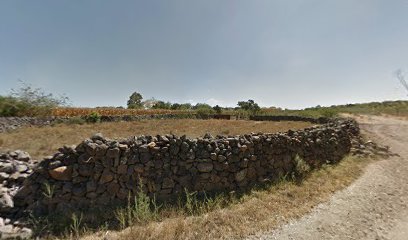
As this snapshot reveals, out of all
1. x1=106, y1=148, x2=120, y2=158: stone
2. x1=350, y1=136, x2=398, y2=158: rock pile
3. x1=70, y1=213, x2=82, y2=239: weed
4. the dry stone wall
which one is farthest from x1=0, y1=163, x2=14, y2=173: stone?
x1=350, y1=136, x2=398, y2=158: rock pile

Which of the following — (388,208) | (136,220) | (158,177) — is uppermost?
(158,177)

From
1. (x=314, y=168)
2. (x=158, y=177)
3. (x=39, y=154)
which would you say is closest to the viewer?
(x=158, y=177)

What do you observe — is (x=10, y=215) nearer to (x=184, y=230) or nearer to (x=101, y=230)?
(x=101, y=230)

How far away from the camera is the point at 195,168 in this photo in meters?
6.97

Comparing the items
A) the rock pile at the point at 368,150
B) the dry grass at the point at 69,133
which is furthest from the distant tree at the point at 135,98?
the rock pile at the point at 368,150

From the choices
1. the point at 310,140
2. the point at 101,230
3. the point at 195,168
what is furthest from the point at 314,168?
the point at 101,230

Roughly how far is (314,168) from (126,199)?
6776 millimetres

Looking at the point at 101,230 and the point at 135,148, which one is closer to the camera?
the point at 101,230

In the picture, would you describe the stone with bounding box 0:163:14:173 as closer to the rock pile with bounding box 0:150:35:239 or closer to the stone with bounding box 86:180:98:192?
the rock pile with bounding box 0:150:35:239

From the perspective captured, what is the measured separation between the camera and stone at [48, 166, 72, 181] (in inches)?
228

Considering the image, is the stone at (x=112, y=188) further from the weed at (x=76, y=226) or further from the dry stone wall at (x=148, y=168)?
the weed at (x=76, y=226)

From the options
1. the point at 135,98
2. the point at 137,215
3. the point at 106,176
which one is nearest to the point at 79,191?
the point at 106,176

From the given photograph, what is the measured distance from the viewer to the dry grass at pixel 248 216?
4.97 m

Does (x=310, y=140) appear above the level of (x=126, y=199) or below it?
above
